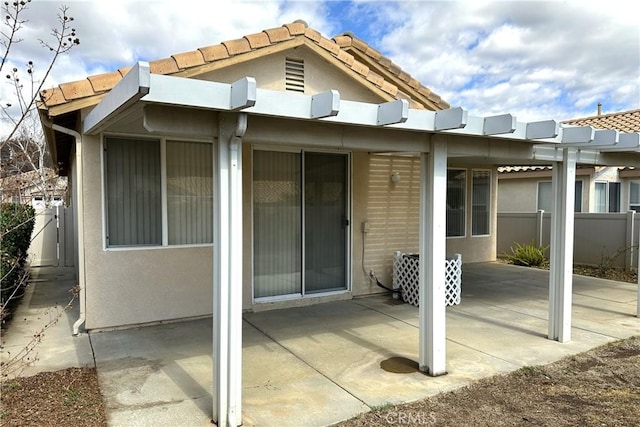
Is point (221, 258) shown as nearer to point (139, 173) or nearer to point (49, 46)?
point (49, 46)

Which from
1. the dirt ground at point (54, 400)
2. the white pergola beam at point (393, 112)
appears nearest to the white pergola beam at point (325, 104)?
the white pergola beam at point (393, 112)

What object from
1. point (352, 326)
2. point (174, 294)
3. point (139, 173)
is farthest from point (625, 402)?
point (139, 173)

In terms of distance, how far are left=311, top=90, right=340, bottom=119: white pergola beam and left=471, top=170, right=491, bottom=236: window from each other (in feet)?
28.1

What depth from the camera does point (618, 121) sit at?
13.6 metres

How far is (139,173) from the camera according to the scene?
6113mm

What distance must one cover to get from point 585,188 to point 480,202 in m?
6.61

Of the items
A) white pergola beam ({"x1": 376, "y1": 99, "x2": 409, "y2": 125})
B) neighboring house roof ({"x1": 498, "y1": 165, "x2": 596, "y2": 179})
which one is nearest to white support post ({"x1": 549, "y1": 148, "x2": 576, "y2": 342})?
white pergola beam ({"x1": 376, "y1": 99, "x2": 409, "y2": 125})

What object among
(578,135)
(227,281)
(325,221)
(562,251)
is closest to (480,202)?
(325,221)

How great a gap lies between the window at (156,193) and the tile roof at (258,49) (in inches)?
33.8

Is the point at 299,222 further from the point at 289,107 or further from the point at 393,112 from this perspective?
the point at 289,107

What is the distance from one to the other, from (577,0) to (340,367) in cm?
813

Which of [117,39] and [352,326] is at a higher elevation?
[117,39]

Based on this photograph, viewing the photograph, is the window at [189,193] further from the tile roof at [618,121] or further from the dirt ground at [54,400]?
the tile roof at [618,121]

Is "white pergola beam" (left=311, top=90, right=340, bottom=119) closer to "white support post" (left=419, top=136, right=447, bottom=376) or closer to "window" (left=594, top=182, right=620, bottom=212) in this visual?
"white support post" (left=419, top=136, right=447, bottom=376)
